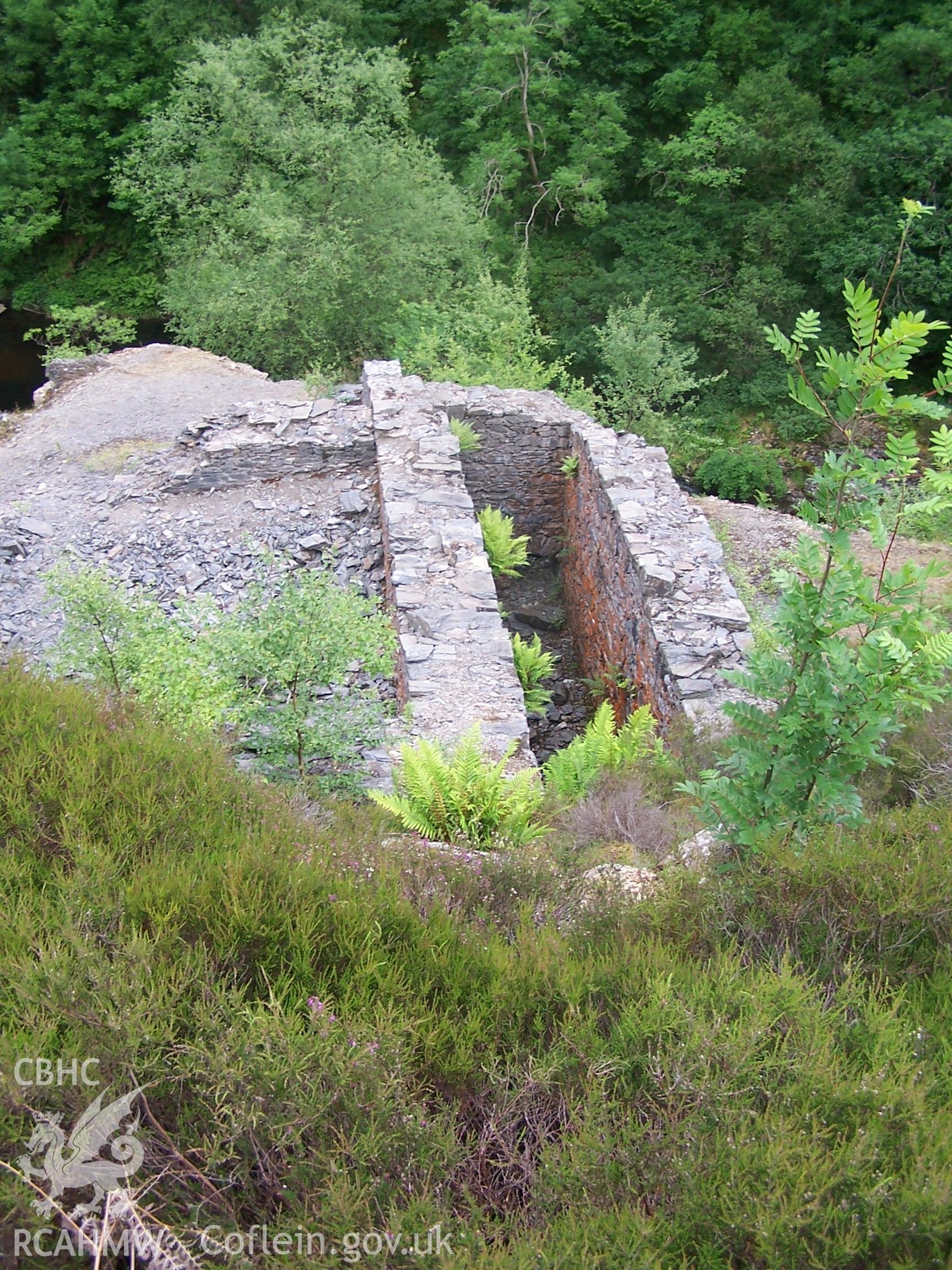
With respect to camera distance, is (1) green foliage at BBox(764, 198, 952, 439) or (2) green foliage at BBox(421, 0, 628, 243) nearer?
(1) green foliage at BBox(764, 198, 952, 439)

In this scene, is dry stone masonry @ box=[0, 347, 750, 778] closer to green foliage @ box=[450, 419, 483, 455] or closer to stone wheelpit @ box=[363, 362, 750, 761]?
stone wheelpit @ box=[363, 362, 750, 761]

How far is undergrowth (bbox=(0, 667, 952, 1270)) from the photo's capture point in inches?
76.0

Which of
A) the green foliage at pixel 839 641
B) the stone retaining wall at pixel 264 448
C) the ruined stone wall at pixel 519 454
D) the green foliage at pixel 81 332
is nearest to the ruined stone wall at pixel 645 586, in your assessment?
the ruined stone wall at pixel 519 454

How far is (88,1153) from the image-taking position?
1.98 metres

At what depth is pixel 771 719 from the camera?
3.20 metres

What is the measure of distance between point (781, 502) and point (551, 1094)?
1539 centimetres

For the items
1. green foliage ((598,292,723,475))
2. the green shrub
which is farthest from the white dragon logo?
the green shrub

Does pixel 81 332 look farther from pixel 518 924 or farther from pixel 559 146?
pixel 518 924

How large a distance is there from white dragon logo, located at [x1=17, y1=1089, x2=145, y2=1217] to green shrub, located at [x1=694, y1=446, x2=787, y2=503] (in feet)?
49.4

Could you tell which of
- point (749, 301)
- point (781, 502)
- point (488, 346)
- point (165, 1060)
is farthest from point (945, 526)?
point (165, 1060)

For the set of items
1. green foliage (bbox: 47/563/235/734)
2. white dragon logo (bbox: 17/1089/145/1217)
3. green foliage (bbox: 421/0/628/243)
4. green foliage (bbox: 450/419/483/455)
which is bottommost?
green foliage (bbox: 47/563/235/734)

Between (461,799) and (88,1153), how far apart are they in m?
2.83

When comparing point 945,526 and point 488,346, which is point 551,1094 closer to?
point 945,526

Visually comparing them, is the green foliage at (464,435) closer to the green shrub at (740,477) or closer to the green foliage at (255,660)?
the green foliage at (255,660)
